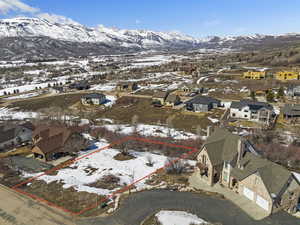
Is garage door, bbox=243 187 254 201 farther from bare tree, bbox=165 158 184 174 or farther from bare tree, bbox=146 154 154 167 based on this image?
bare tree, bbox=146 154 154 167

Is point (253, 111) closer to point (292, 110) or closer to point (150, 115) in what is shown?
point (292, 110)

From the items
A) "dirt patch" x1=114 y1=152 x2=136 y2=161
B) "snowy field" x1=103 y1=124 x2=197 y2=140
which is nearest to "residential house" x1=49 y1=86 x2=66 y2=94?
"snowy field" x1=103 y1=124 x2=197 y2=140

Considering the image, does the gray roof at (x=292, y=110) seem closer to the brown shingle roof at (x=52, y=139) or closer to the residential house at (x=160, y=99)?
the residential house at (x=160, y=99)

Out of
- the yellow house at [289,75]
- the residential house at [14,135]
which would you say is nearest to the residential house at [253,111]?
the residential house at [14,135]

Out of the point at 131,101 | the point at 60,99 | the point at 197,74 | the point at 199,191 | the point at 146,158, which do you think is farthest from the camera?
the point at 197,74

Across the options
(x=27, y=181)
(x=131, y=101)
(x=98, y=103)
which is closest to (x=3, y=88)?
(x=98, y=103)

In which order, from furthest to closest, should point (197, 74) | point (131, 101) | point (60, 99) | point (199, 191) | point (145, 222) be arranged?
point (197, 74), point (60, 99), point (131, 101), point (199, 191), point (145, 222)

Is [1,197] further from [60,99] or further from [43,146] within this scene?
[60,99]

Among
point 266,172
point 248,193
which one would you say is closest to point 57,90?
point 248,193
